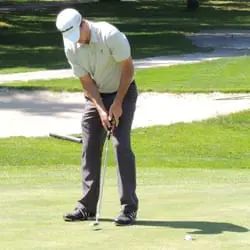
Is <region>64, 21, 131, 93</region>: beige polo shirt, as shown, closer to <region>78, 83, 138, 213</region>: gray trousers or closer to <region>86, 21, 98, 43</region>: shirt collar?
<region>86, 21, 98, 43</region>: shirt collar

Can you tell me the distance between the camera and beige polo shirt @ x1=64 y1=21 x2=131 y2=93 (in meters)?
7.02

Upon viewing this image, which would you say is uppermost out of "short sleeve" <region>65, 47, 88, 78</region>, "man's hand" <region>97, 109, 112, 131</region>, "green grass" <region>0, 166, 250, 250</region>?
"short sleeve" <region>65, 47, 88, 78</region>

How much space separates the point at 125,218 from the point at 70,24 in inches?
57.3

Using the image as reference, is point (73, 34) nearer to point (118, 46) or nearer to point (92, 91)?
point (118, 46)

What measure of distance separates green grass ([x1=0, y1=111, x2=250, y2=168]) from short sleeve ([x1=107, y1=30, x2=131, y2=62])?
6.19m

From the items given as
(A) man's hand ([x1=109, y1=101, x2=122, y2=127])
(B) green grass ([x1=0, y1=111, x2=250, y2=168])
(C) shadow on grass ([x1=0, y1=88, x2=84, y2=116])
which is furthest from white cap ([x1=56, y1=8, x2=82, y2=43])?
(C) shadow on grass ([x1=0, y1=88, x2=84, y2=116])

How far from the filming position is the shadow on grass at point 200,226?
6.72 meters

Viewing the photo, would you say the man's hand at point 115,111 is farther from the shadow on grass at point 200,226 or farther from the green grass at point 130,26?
the green grass at point 130,26

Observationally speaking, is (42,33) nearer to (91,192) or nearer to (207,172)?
(207,172)

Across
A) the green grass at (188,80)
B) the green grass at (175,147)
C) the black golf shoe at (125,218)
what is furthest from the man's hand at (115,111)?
the green grass at (188,80)

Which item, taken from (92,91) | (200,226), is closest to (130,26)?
(92,91)

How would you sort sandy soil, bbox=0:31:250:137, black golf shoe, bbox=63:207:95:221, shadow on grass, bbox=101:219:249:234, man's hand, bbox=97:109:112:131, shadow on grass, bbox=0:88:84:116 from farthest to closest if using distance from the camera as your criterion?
1. shadow on grass, bbox=0:88:84:116
2. sandy soil, bbox=0:31:250:137
3. black golf shoe, bbox=63:207:95:221
4. man's hand, bbox=97:109:112:131
5. shadow on grass, bbox=101:219:249:234

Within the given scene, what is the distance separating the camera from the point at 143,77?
24.9 m

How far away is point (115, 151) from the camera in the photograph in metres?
7.22
